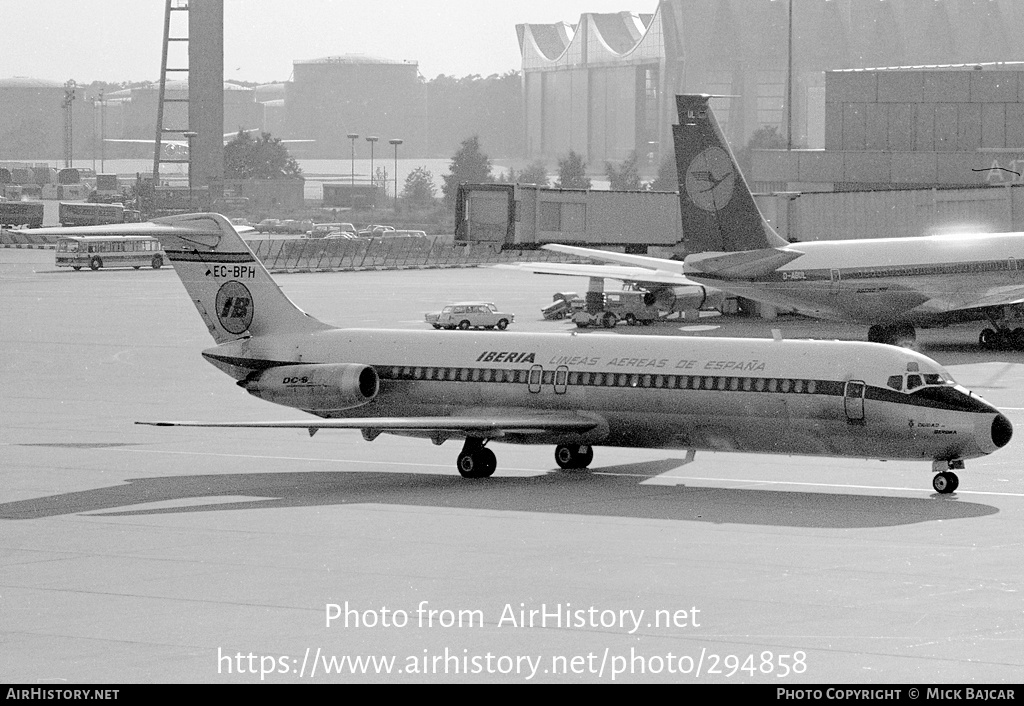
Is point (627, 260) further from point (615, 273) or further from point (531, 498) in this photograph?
point (531, 498)

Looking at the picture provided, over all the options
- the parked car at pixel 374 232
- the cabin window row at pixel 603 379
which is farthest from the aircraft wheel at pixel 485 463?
the parked car at pixel 374 232

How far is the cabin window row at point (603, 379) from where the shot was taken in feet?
109

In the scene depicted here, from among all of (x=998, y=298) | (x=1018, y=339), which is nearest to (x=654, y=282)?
(x=998, y=298)

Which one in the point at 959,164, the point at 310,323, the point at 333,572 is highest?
the point at 959,164

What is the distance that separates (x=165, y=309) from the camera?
83375mm

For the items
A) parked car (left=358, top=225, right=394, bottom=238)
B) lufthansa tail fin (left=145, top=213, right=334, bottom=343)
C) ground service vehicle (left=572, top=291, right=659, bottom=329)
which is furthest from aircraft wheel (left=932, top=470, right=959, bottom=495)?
parked car (left=358, top=225, right=394, bottom=238)

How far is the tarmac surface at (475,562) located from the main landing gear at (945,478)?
297 millimetres

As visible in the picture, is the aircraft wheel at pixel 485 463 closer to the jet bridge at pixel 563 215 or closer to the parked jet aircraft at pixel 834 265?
the parked jet aircraft at pixel 834 265

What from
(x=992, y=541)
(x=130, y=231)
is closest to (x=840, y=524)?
(x=992, y=541)

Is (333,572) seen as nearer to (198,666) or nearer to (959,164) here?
(198,666)

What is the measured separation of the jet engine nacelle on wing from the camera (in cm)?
3653

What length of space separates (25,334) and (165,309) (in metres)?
13.7

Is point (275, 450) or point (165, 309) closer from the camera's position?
point (275, 450)

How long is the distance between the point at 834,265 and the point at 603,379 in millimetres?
28085
